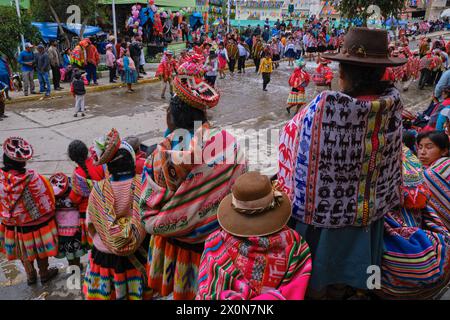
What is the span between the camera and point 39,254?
3678mm

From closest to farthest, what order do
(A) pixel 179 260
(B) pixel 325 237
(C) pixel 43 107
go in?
(B) pixel 325 237 → (A) pixel 179 260 → (C) pixel 43 107

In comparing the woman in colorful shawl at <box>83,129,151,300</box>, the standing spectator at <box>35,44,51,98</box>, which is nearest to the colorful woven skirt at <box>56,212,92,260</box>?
the woman in colorful shawl at <box>83,129,151,300</box>

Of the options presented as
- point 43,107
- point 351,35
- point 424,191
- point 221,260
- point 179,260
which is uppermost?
point 351,35

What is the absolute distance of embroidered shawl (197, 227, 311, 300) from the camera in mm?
1689

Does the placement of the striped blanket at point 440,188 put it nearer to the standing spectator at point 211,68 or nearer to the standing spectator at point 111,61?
the standing spectator at point 211,68

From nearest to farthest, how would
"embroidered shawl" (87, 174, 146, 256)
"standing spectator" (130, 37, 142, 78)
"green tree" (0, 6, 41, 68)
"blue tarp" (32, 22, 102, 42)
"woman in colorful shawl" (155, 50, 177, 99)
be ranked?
"embroidered shawl" (87, 174, 146, 256), "green tree" (0, 6, 41, 68), "woman in colorful shawl" (155, 50, 177, 99), "standing spectator" (130, 37, 142, 78), "blue tarp" (32, 22, 102, 42)

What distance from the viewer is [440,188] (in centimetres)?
257

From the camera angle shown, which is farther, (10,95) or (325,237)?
(10,95)

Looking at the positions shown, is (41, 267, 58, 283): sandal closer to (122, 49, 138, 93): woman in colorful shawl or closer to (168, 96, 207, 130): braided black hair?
(168, 96, 207, 130): braided black hair

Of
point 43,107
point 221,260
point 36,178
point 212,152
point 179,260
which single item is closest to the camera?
point 221,260

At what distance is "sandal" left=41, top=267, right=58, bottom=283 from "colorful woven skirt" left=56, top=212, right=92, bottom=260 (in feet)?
0.88

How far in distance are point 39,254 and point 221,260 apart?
8.60 ft
